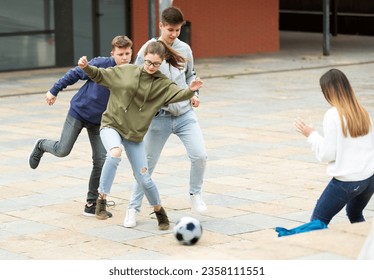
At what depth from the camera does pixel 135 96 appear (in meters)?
8.77

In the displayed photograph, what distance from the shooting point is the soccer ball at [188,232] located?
818 centimetres

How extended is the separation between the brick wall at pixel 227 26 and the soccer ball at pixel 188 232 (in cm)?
1712

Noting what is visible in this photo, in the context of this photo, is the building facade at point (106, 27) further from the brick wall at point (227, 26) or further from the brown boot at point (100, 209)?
the brown boot at point (100, 209)

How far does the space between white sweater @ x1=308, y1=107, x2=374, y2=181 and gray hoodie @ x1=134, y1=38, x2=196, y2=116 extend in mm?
1945

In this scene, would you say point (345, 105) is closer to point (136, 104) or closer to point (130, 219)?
point (136, 104)

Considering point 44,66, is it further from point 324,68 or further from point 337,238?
point 337,238

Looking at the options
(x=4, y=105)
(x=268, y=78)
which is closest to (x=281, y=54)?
(x=268, y=78)

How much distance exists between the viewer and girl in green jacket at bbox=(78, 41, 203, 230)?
8.72 meters

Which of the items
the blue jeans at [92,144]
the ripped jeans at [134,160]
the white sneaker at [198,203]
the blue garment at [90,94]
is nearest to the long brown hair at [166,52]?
the blue garment at [90,94]

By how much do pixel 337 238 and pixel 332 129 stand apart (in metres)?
0.75

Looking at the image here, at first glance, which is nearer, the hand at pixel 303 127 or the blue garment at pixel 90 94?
the hand at pixel 303 127

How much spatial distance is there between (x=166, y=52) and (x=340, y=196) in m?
2.24

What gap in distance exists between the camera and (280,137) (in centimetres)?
1404

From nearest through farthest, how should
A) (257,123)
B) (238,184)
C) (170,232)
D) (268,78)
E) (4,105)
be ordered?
1. (170,232)
2. (238,184)
3. (257,123)
4. (4,105)
5. (268,78)
